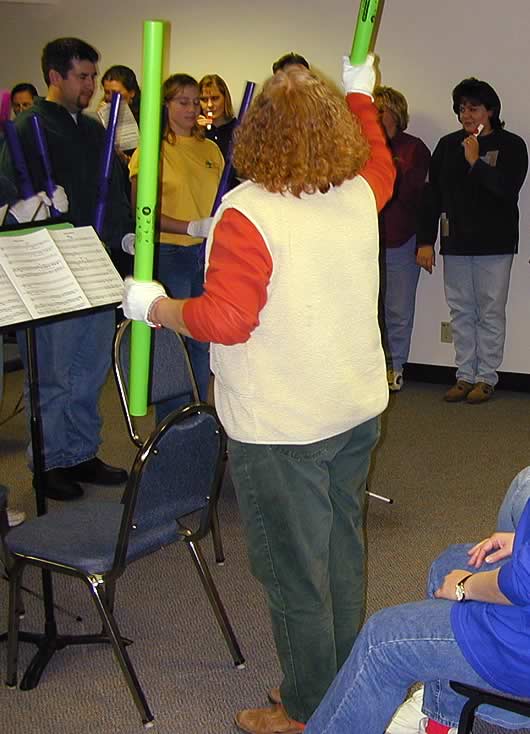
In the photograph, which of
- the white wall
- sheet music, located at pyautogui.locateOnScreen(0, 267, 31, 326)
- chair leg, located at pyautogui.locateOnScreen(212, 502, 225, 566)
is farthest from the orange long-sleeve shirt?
the white wall

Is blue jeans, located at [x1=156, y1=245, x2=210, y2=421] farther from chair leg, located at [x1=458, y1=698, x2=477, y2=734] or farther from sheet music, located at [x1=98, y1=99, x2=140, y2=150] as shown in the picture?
chair leg, located at [x1=458, y1=698, x2=477, y2=734]

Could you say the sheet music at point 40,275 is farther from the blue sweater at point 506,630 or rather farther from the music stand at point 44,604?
the blue sweater at point 506,630

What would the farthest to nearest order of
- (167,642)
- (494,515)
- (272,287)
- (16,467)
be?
(16,467) < (494,515) < (167,642) < (272,287)

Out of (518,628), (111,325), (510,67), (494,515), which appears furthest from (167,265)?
(518,628)

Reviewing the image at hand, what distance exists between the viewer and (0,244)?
2416 mm

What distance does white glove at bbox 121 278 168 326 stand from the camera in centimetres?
186

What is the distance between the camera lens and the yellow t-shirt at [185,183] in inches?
157

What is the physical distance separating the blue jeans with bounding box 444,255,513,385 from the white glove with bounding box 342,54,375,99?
3073 mm

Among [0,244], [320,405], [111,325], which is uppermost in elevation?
[0,244]

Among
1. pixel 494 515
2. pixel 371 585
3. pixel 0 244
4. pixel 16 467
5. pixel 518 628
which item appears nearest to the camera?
pixel 518 628

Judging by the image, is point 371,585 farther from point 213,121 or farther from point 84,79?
point 213,121

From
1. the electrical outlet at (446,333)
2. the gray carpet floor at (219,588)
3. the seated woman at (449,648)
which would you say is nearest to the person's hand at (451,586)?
the seated woman at (449,648)

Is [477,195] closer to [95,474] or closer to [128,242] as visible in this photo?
[128,242]

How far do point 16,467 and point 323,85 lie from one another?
2.72 meters
